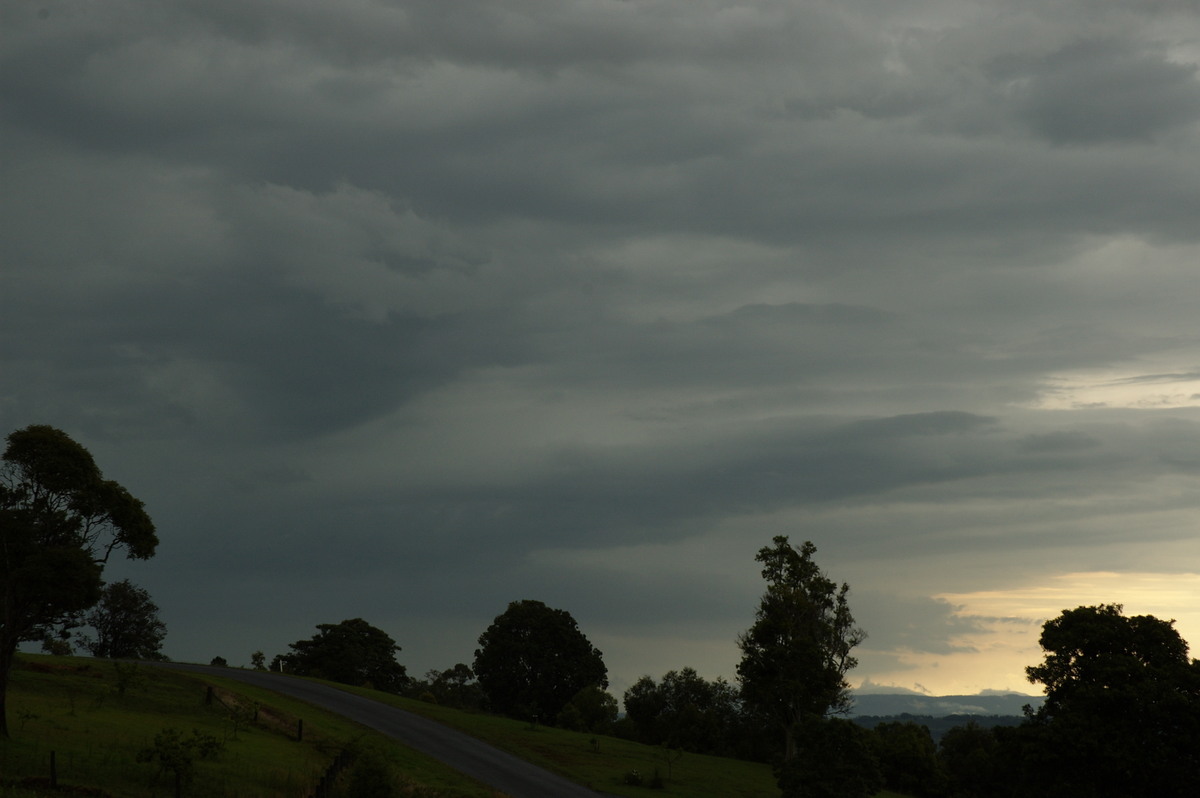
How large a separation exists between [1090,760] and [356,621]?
4155 inches

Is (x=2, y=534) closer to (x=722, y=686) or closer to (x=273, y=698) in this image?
(x=273, y=698)

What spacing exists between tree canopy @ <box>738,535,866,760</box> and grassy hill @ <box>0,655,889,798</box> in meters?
6.82

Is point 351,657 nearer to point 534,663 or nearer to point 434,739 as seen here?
point 534,663

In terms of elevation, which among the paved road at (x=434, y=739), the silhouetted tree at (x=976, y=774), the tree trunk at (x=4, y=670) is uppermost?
the tree trunk at (x=4, y=670)

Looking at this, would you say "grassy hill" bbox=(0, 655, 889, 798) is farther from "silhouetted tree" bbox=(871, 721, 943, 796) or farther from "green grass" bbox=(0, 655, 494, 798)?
"silhouetted tree" bbox=(871, 721, 943, 796)

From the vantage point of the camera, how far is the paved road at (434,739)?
6209cm

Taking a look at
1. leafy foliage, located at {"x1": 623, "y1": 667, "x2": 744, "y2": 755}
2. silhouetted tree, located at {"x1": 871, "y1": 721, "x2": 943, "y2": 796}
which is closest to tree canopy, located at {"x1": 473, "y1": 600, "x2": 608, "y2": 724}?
leafy foliage, located at {"x1": 623, "y1": 667, "x2": 744, "y2": 755}

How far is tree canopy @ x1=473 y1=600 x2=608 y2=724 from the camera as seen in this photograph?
13050 centimetres

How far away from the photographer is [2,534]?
167ft

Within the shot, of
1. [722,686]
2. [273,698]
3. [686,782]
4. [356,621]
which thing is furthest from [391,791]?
[356,621]

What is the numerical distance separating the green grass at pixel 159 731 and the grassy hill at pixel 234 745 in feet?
→ 0.31

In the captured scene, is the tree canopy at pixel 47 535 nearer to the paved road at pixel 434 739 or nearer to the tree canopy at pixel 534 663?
the paved road at pixel 434 739

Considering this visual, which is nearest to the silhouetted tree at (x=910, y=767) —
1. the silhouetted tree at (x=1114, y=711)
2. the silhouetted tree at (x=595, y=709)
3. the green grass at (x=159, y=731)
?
the silhouetted tree at (x=595, y=709)

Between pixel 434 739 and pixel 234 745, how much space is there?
20.6m
